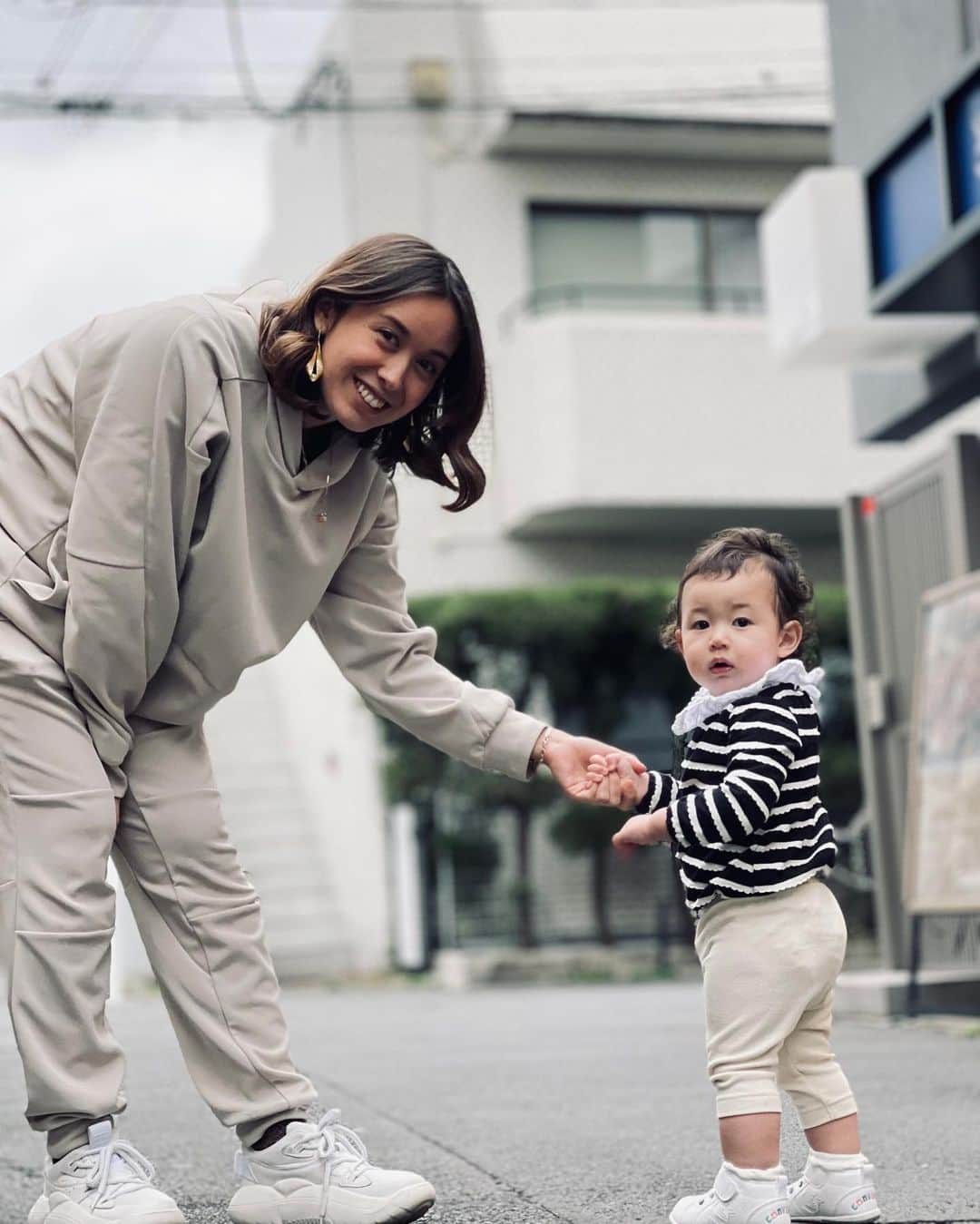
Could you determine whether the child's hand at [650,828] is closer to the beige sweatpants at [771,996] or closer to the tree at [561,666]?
the beige sweatpants at [771,996]

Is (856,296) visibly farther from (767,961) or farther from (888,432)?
(767,961)

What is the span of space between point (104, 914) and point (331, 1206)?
0.55m

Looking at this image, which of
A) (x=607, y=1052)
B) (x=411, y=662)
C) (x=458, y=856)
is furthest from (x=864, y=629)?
(x=458, y=856)

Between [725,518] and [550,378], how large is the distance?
7.06ft

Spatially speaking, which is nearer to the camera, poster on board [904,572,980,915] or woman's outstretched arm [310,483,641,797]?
woman's outstretched arm [310,483,641,797]

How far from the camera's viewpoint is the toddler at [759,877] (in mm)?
2598

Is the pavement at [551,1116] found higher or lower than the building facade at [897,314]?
lower

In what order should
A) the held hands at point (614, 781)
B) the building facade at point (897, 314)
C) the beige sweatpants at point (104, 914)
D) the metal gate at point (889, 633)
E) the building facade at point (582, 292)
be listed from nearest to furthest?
1. the beige sweatpants at point (104, 914)
2. the held hands at point (614, 781)
3. the building facade at point (897, 314)
4. the metal gate at point (889, 633)
5. the building facade at point (582, 292)

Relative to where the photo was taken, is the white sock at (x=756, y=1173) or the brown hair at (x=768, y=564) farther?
the brown hair at (x=768, y=564)

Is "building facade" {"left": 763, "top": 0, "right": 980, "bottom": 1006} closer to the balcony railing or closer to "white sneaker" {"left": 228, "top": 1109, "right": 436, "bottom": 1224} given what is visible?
"white sneaker" {"left": 228, "top": 1109, "right": 436, "bottom": 1224}

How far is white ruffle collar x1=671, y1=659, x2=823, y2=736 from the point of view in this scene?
2705mm

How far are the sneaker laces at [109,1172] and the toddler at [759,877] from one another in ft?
2.62

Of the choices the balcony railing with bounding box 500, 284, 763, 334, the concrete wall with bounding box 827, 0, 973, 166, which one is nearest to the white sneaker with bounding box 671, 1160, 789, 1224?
the concrete wall with bounding box 827, 0, 973, 166

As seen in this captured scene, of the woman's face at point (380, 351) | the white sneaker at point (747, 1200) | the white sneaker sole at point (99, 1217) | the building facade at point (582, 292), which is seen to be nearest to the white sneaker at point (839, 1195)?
the white sneaker at point (747, 1200)
